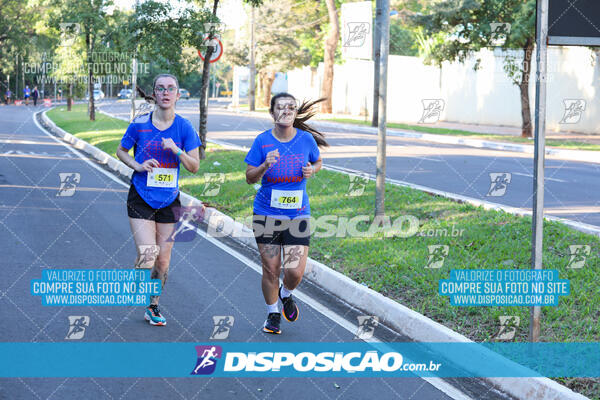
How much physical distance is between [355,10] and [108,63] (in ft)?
41.5

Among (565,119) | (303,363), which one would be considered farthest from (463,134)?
(303,363)

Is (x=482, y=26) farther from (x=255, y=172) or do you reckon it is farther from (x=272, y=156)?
(x=272, y=156)

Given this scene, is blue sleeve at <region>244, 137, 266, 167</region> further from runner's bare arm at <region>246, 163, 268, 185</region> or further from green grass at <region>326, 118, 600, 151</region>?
green grass at <region>326, 118, 600, 151</region>

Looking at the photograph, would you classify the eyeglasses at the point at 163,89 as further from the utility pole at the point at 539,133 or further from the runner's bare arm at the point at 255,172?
the utility pole at the point at 539,133

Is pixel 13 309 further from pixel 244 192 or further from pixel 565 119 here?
pixel 565 119

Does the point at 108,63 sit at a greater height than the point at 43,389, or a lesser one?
greater

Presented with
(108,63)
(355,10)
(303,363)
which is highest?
(355,10)

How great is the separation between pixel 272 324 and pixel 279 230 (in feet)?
2.57

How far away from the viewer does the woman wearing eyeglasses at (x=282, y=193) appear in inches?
241

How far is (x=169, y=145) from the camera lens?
5824 mm

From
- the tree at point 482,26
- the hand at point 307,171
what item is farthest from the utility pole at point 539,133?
the tree at point 482,26

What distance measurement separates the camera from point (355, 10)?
39.4 meters

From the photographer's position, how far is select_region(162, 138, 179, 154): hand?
5824mm

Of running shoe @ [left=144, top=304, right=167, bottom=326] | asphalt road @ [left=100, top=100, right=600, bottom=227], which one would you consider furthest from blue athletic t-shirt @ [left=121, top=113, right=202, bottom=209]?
asphalt road @ [left=100, top=100, right=600, bottom=227]
